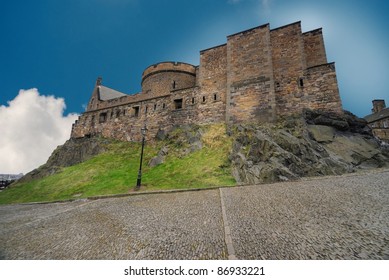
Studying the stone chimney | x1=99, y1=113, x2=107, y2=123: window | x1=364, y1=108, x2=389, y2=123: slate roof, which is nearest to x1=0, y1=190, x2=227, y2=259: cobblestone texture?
x1=99, y1=113, x2=107, y2=123: window

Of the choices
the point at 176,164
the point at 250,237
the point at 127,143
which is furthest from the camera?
the point at 127,143

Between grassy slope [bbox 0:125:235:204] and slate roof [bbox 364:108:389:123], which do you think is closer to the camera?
grassy slope [bbox 0:125:235:204]

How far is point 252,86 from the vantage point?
15242 mm

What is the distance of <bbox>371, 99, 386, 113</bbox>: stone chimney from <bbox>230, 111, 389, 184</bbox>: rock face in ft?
129

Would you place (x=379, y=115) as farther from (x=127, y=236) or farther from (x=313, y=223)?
(x=127, y=236)

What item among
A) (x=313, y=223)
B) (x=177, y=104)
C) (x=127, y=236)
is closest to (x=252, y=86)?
(x=177, y=104)

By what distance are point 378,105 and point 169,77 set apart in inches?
1807

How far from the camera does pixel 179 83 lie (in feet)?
72.3

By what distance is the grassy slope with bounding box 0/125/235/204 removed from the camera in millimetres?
10852

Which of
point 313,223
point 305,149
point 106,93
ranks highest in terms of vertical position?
point 106,93

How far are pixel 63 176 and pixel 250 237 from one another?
725 inches

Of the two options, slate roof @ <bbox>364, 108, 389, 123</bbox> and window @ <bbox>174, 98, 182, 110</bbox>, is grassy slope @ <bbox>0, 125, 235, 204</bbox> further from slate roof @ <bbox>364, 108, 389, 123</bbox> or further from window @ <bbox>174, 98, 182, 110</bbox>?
slate roof @ <bbox>364, 108, 389, 123</bbox>

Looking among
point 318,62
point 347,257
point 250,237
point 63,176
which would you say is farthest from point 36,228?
point 318,62
